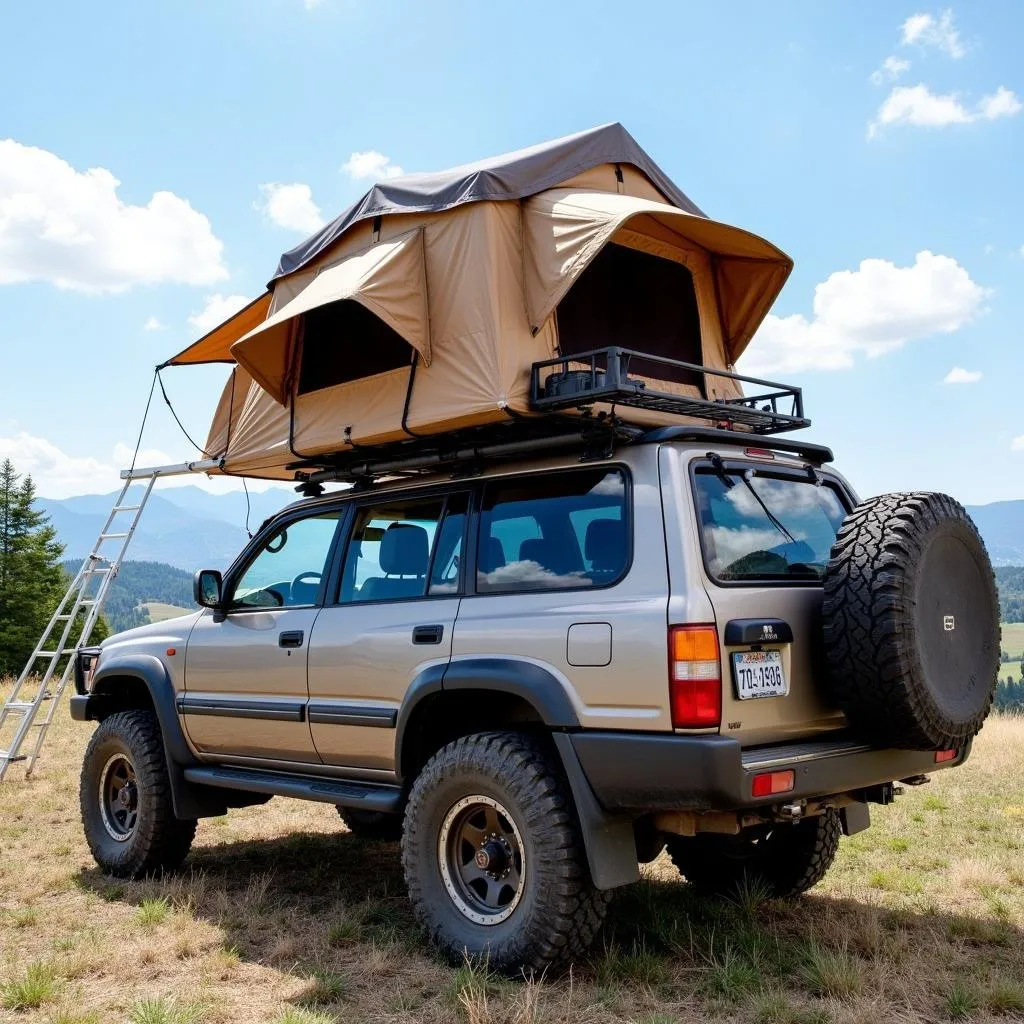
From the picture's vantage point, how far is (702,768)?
358 centimetres

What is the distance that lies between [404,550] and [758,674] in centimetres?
189

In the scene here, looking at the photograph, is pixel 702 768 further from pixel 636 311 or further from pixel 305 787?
pixel 636 311

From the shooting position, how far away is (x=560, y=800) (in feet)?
13.1

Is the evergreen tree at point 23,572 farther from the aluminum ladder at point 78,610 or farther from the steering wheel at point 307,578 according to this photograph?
the steering wheel at point 307,578

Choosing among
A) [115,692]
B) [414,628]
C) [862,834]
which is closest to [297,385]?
[414,628]

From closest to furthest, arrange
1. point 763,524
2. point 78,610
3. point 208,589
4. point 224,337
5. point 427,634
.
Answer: point 763,524 < point 427,634 < point 208,589 < point 224,337 < point 78,610

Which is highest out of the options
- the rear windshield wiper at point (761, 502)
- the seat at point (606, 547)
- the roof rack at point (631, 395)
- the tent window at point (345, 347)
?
the tent window at point (345, 347)

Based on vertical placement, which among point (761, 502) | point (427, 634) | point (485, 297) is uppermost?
point (485, 297)

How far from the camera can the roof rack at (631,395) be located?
4.26 metres

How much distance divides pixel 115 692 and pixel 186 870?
46.7 inches

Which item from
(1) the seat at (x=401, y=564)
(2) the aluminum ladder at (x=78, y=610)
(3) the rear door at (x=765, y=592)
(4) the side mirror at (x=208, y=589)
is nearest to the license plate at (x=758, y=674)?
(3) the rear door at (x=765, y=592)

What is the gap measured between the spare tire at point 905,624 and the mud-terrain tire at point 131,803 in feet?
12.7

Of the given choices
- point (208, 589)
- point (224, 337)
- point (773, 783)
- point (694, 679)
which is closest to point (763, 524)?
point (694, 679)

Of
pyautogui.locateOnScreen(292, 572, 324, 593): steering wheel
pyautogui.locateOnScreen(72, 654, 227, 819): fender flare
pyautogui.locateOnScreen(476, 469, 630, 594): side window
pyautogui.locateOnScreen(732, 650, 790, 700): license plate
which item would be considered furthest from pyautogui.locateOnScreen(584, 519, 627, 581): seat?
pyautogui.locateOnScreen(72, 654, 227, 819): fender flare
